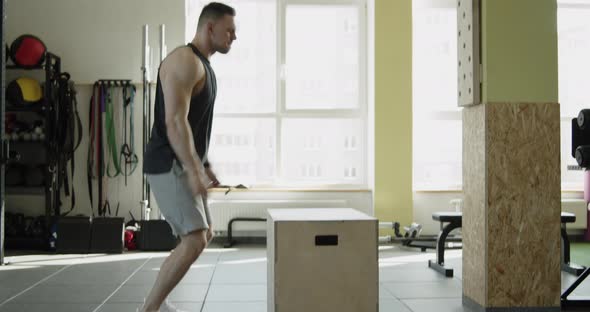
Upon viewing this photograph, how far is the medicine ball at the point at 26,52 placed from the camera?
620 centimetres

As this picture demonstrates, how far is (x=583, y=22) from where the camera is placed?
289 inches

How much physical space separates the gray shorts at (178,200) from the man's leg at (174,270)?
0.20ft

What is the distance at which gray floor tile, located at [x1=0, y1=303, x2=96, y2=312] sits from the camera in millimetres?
3715

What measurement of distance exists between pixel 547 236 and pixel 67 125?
184 inches

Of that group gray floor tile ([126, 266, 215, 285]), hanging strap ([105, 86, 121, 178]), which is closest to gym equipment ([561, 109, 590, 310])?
gray floor tile ([126, 266, 215, 285])

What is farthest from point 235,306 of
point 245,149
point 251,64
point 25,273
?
point 251,64

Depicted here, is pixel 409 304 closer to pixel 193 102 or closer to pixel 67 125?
pixel 193 102

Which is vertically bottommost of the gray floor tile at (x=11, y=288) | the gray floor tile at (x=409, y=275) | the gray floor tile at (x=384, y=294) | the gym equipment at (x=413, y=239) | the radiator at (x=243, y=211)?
the gray floor tile at (x=409, y=275)

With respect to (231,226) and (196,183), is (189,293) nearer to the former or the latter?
(196,183)

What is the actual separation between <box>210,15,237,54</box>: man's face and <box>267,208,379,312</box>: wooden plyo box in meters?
0.87

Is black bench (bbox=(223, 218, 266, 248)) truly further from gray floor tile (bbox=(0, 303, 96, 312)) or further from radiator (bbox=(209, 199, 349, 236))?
gray floor tile (bbox=(0, 303, 96, 312))

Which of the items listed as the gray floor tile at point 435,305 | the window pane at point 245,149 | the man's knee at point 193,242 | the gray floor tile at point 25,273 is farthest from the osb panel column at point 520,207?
the window pane at point 245,149

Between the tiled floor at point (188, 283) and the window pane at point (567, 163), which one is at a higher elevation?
the window pane at point (567, 163)

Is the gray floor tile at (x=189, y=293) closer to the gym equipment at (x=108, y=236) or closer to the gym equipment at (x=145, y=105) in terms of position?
the gym equipment at (x=108, y=236)
